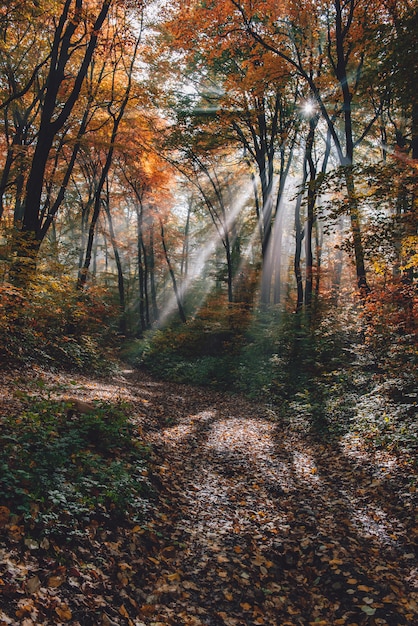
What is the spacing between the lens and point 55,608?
112 inches

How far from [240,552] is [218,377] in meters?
11.4

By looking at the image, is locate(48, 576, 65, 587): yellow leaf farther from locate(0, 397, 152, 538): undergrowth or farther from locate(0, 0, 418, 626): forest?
locate(0, 397, 152, 538): undergrowth

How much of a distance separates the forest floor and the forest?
3 centimetres

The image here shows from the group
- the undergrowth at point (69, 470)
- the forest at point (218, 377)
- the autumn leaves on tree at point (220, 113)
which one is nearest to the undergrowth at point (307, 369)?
the forest at point (218, 377)

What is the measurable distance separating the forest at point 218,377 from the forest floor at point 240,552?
25 millimetres

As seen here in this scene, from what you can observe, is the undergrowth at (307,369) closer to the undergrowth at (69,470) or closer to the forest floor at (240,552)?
the forest floor at (240,552)

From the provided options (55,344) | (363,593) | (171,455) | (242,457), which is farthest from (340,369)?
(55,344)

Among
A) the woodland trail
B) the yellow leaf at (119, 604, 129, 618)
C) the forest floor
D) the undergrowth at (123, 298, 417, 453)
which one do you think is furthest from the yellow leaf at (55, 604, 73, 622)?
the undergrowth at (123, 298, 417, 453)

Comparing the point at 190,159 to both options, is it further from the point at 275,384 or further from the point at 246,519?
the point at 246,519

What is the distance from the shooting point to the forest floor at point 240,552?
3184mm

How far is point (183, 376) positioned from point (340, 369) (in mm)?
7474

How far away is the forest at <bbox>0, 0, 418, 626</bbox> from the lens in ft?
12.1

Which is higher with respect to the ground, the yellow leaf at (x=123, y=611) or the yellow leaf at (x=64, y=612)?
the yellow leaf at (x=64, y=612)

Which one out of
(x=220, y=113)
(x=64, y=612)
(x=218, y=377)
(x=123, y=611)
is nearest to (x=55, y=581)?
(x=64, y=612)
